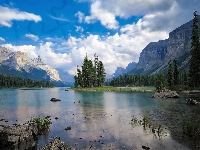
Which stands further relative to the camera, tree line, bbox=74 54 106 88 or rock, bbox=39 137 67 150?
tree line, bbox=74 54 106 88

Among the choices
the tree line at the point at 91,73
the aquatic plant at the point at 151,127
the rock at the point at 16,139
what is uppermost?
the tree line at the point at 91,73

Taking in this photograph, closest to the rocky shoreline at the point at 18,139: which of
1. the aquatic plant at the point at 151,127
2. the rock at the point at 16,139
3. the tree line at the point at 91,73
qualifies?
the rock at the point at 16,139

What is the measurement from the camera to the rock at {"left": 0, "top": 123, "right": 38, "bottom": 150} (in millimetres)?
17391

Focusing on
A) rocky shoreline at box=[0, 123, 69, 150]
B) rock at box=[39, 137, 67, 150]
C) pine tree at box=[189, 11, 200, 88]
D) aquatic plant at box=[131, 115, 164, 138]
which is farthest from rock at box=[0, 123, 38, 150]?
pine tree at box=[189, 11, 200, 88]

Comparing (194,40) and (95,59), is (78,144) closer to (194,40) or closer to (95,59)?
(194,40)

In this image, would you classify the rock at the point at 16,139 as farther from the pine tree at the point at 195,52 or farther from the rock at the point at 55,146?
the pine tree at the point at 195,52

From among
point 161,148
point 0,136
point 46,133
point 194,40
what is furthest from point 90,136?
point 194,40

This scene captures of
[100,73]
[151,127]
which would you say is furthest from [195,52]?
[100,73]

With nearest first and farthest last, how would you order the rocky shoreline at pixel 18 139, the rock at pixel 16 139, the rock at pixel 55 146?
the rock at pixel 55 146, the rocky shoreline at pixel 18 139, the rock at pixel 16 139

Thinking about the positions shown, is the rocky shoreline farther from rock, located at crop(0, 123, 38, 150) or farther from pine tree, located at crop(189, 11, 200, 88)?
pine tree, located at crop(189, 11, 200, 88)

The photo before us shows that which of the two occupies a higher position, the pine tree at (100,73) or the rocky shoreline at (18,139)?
the pine tree at (100,73)

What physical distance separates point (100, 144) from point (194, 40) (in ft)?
266

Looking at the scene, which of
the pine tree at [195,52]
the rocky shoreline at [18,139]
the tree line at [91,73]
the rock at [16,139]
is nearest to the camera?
the rocky shoreline at [18,139]

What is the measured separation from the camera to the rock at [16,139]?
1739 centimetres
